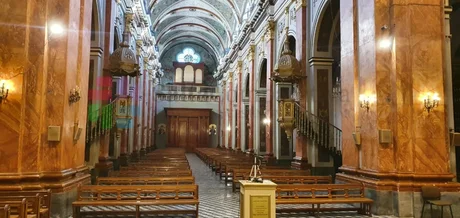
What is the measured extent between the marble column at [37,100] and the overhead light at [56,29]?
1.8 inches

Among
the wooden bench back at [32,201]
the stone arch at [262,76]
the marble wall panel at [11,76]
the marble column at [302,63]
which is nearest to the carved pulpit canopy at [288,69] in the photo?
the marble column at [302,63]

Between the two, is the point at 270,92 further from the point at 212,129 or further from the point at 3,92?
the point at 212,129

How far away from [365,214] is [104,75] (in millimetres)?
8969

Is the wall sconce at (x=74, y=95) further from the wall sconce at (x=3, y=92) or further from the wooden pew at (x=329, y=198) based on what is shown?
the wooden pew at (x=329, y=198)

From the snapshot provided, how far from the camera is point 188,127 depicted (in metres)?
36.7

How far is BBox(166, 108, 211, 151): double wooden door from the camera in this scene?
119 ft

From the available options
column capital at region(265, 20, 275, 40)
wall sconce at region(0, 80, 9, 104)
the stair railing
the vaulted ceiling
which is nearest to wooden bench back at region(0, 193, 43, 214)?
wall sconce at region(0, 80, 9, 104)

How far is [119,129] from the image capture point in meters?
12.9

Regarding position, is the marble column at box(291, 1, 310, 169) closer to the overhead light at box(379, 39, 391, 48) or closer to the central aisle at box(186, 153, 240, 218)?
the central aisle at box(186, 153, 240, 218)

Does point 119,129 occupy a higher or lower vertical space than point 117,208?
higher

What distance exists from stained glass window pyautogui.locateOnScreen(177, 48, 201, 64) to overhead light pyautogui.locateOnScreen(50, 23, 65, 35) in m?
32.4

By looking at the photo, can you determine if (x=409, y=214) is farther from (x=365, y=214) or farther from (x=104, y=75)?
(x=104, y=75)

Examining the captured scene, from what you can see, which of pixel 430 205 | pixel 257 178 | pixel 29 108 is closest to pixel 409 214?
pixel 430 205

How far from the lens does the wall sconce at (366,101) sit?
8211 millimetres
